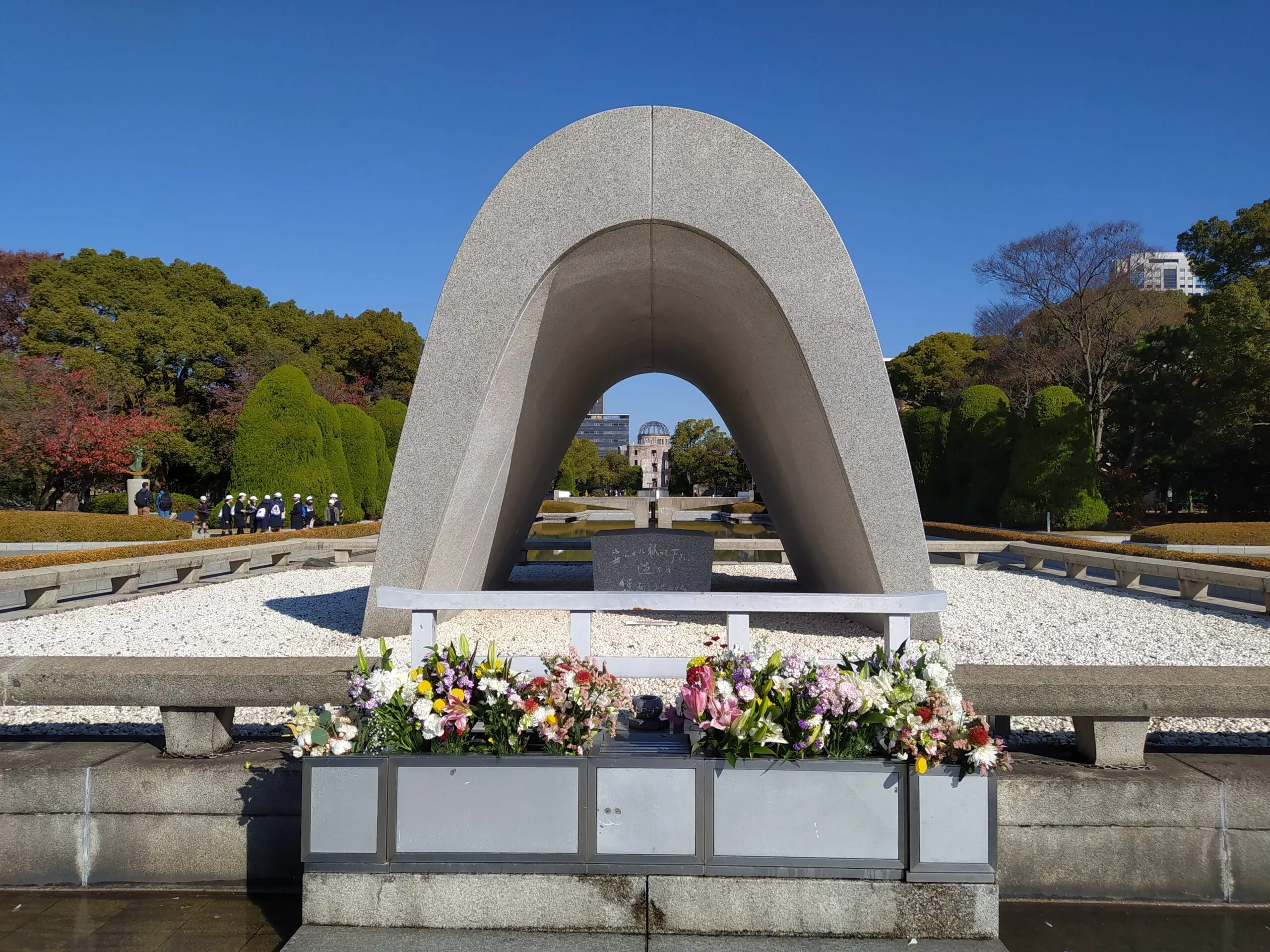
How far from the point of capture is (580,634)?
367cm

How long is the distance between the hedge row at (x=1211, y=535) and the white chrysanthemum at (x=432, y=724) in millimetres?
17989

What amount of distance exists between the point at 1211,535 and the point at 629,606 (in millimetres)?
18016

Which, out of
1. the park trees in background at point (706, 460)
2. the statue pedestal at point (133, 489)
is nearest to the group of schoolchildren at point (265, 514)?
the statue pedestal at point (133, 489)

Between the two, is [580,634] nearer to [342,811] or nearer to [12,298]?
[342,811]

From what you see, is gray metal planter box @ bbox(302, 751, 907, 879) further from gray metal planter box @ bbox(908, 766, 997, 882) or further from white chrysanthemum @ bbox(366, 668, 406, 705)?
white chrysanthemum @ bbox(366, 668, 406, 705)

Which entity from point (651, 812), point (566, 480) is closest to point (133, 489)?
point (651, 812)

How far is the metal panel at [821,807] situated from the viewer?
278 cm

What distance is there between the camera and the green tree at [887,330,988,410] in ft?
141

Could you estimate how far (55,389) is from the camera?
81.3 feet

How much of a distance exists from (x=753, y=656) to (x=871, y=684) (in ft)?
1.43

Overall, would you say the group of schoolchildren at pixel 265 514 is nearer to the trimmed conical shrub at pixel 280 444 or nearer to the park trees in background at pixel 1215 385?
the trimmed conical shrub at pixel 280 444

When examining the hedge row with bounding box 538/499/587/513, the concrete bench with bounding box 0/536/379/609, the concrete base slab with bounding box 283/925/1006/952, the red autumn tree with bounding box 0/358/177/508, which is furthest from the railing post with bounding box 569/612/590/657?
the hedge row with bounding box 538/499/587/513

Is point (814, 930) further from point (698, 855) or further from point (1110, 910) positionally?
point (1110, 910)

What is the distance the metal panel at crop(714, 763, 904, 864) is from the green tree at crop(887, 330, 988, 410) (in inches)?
1654
